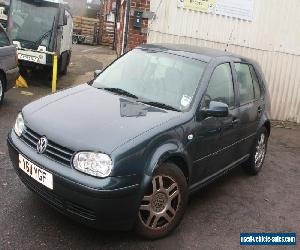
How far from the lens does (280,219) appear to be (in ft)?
16.9

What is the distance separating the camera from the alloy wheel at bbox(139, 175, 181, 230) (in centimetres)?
394

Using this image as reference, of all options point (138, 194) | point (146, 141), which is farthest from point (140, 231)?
point (146, 141)

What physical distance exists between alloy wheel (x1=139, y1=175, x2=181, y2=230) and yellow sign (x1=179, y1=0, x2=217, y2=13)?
6242 millimetres

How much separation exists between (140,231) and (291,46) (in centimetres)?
748

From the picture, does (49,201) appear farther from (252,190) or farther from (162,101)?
(252,190)

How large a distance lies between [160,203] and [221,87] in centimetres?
165

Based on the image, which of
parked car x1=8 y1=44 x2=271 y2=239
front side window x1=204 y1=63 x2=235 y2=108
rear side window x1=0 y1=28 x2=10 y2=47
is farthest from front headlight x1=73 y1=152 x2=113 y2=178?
rear side window x1=0 y1=28 x2=10 y2=47

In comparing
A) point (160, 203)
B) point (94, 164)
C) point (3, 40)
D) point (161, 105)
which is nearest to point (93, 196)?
point (94, 164)

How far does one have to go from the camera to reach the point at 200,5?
9.59m

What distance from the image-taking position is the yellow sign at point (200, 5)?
31.3 feet

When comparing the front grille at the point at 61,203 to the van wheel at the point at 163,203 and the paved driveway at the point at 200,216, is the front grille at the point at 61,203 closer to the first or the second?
the paved driveway at the point at 200,216

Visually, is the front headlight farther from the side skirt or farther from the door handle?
the door handle

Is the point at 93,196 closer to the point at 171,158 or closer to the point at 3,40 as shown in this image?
the point at 171,158

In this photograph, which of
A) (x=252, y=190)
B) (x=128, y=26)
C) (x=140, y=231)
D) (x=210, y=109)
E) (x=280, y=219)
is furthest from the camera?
(x=128, y=26)
